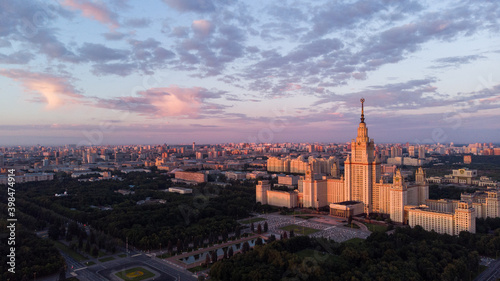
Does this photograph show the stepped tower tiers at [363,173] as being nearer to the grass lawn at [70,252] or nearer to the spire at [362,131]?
the spire at [362,131]

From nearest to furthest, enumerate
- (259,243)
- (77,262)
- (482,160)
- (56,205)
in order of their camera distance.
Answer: (77,262), (259,243), (56,205), (482,160)

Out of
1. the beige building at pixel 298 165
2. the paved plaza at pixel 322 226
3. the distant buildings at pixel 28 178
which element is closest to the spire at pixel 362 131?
the paved plaza at pixel 322 226

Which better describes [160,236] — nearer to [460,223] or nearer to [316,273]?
[316,273]

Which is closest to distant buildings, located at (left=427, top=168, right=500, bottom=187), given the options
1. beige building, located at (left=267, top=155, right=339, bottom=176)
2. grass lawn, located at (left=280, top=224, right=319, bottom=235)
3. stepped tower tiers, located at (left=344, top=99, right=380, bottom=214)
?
beige building, located at (left=267, top=155, right=339, bottom=176)

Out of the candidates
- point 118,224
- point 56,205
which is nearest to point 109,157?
point 56,205

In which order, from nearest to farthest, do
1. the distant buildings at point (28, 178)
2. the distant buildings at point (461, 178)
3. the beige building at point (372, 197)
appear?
the beige building at point (372, 197) → the distant buildings at point (28, 178) → the distant buildings at point (461, 178)

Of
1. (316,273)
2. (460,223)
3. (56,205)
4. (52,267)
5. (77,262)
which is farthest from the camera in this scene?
(56,205)

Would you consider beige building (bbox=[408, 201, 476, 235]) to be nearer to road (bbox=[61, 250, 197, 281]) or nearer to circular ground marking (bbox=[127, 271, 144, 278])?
road (bbox=[61, 250, 197, 281])

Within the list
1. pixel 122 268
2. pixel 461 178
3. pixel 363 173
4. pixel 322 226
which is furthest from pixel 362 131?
pixel 461 178
